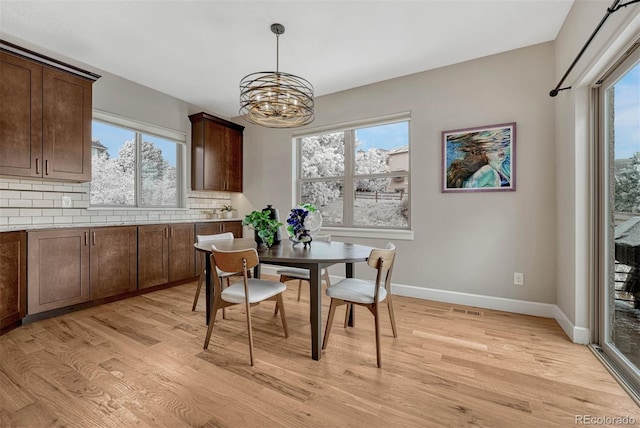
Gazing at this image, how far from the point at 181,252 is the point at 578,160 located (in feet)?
14.4

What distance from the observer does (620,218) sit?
1.91 meters

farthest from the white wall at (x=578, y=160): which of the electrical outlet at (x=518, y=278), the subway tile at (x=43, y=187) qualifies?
the subway tile at (x=43, y=187)

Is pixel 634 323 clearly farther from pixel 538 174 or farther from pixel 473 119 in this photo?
pixel 473 119

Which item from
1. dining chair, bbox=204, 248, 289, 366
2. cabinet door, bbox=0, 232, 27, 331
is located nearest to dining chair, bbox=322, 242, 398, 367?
dining chair, bbox=204, 248, 289, 366

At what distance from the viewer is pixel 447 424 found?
1.43 meters

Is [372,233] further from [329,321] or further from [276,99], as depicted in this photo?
[276,99]

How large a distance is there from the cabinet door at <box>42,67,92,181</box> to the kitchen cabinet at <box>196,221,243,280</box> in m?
1.49

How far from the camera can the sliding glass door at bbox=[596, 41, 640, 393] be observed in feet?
5.73

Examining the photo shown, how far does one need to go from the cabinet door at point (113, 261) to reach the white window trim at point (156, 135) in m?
0.43

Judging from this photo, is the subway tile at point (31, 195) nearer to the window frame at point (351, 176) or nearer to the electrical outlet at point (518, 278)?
the window frame at point (351, 176)

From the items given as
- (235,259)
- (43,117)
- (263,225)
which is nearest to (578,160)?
(263,225)

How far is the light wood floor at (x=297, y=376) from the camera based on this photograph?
1.49m

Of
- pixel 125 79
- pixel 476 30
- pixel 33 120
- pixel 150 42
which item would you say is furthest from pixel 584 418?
pixel 125 79

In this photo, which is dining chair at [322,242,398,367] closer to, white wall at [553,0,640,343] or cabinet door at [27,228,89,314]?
white wall at [553,0,640,343]
